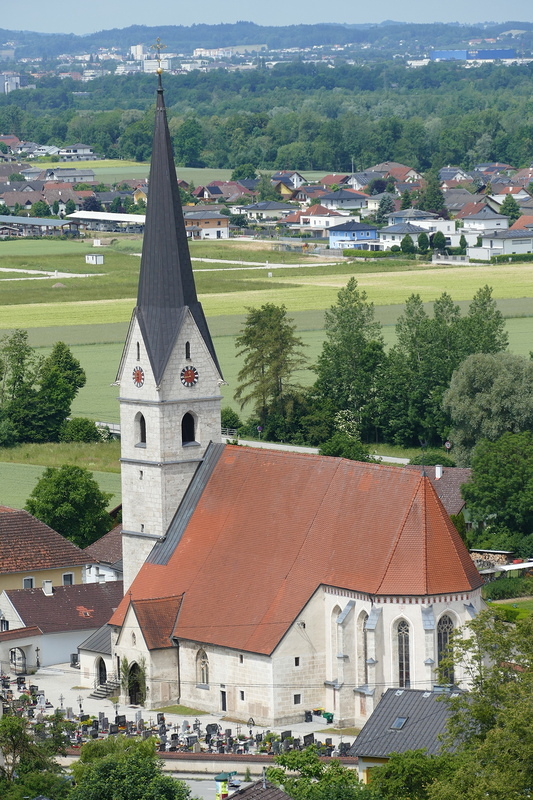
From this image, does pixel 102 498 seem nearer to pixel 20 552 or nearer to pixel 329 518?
pixel 20 552

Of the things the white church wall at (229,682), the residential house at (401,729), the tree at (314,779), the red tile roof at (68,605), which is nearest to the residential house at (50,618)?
the red tile roof at (68,605)

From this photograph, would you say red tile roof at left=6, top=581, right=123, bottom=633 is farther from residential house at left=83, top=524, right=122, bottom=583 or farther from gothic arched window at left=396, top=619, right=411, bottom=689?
gothic arched window at left=396, top=619, right=411, bottom=689

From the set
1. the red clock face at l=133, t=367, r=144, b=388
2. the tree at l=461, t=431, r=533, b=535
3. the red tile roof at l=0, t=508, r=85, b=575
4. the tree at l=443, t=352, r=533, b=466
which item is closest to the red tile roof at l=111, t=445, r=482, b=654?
the red clock face at l=133, t=367, r=144, b=388

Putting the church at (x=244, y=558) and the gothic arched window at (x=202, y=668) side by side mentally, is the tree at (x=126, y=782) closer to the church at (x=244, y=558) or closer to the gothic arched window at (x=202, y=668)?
the church at (x=244, y=558)

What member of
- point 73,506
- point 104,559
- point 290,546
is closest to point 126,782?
point 290,546

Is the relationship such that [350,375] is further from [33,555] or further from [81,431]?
[33,555]
